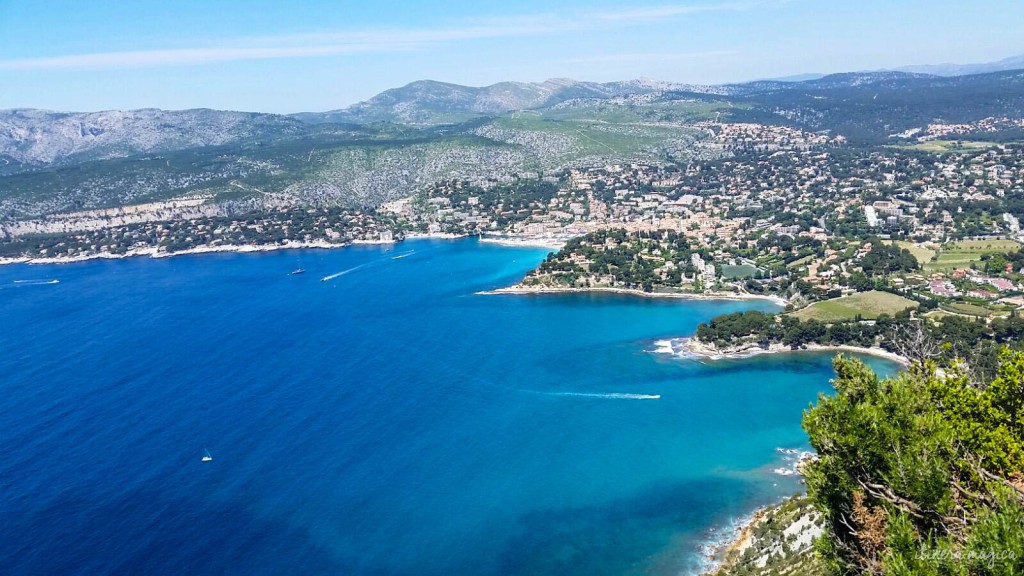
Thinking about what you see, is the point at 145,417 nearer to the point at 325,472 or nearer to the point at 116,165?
the point at 325,472

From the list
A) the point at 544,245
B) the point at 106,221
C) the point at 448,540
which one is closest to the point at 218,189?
the point at 106,221

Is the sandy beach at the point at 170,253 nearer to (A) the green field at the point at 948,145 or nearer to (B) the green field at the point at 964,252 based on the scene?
(B) the green field at the point at 964,252

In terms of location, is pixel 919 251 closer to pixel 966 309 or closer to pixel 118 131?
pixel 966 309

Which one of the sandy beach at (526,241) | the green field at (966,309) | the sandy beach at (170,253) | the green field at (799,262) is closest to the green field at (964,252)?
the green field at (799,262)

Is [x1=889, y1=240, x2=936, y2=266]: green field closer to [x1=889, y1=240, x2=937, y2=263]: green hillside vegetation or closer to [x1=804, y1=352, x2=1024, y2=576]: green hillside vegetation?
[x1=889, y1=240, x2=937, y2=263]: green hillside vegetation

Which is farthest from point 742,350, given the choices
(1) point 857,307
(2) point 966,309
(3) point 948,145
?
(3) point 948,145

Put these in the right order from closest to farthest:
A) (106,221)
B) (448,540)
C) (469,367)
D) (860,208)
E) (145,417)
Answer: (448,540), (145,417), (469,367), (860,208), (106,221)
